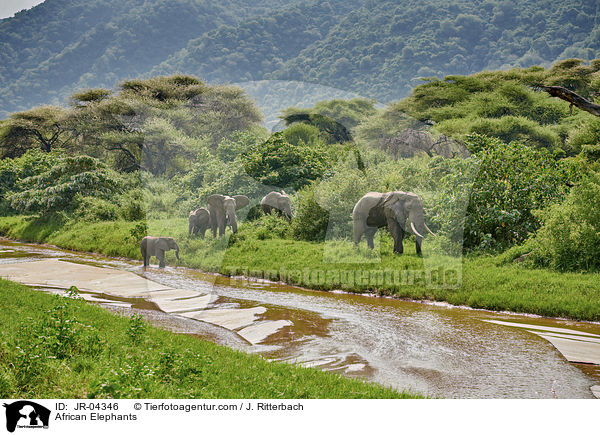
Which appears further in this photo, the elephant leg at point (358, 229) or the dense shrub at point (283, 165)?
the dense shrub at point (283, 165)

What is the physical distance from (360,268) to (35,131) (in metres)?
33.4

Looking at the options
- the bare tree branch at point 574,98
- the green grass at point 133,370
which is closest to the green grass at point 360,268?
the bare tree branch at point 574,98

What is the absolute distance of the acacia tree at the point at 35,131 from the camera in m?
36.5

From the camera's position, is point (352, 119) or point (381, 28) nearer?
point (352, 119)

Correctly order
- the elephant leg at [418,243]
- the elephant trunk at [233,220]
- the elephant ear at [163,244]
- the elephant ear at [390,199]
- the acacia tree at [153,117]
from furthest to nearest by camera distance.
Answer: the acacia tree at [153,117] < the elephant trunk at [233,220] < the elephant ear at [163,244] < the elephant ear at [390,199] < the elephant leg at [418,243]

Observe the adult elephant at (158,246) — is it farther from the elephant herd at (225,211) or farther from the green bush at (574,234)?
the green bush at (574,234)

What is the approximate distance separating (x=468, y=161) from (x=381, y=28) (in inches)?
2691

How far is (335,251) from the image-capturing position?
14430 mm

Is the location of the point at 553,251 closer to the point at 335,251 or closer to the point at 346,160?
the point at 335,251

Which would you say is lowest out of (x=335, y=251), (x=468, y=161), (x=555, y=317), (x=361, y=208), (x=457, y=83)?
(x=555, y=317)

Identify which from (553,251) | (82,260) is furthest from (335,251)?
(82,260)

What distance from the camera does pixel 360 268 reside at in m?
13.1
